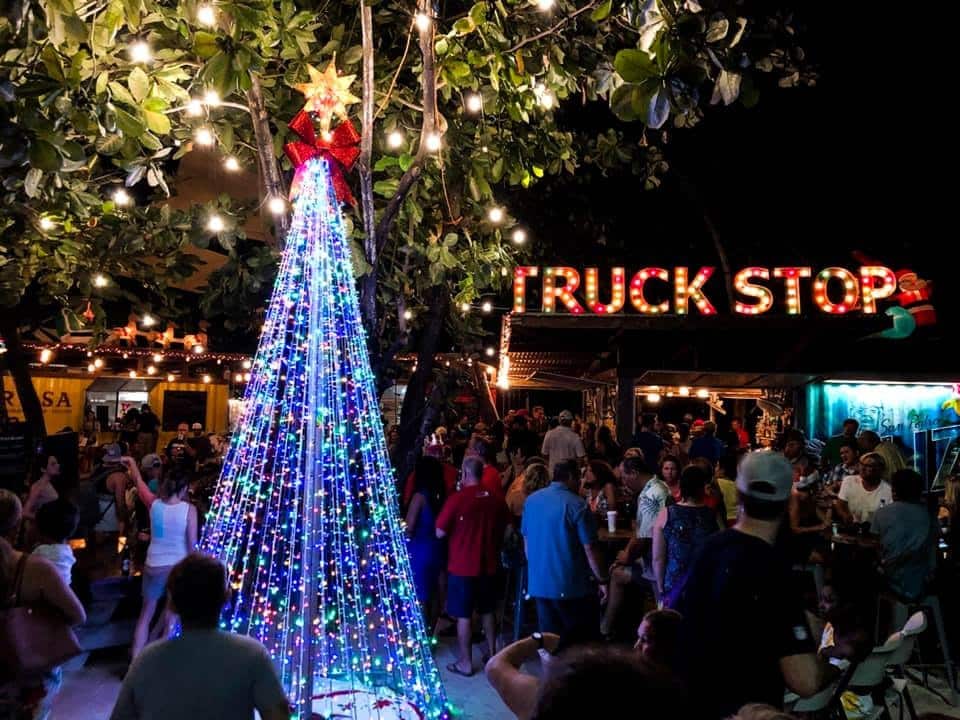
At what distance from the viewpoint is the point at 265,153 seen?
193 inches

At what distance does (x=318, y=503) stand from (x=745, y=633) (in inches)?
102

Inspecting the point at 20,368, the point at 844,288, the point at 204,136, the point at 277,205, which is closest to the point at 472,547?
the point at 277,205

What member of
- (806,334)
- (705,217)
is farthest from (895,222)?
(806,334)

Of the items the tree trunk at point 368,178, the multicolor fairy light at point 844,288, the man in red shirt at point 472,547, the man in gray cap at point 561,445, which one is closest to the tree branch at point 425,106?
the tree trunk at point 368,178

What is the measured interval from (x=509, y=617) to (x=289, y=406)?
4.62 meters

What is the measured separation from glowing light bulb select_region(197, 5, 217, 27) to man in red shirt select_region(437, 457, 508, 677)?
13.3 feet

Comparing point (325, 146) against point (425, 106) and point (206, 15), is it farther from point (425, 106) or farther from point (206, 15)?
point (206, 15)

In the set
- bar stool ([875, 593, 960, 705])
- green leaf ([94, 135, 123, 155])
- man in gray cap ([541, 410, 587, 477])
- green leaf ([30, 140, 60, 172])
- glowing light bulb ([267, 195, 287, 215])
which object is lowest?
bar stool ([875, 593, 960, 705])

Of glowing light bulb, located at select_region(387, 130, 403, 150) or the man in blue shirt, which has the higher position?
glowing light bulb, located at select_region(387, 130, 403, 150)

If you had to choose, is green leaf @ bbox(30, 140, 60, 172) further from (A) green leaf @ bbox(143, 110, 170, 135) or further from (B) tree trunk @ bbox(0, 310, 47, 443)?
(B) tree trunk @ bbox(0, 310, 47, 443)

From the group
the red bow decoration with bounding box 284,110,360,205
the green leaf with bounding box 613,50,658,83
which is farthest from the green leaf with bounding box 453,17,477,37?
the green leaf with bounding box 613,50,658,83

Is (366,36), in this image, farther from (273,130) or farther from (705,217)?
(705,217)

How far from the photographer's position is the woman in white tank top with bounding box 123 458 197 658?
19.6 ft

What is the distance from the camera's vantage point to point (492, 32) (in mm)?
4828
